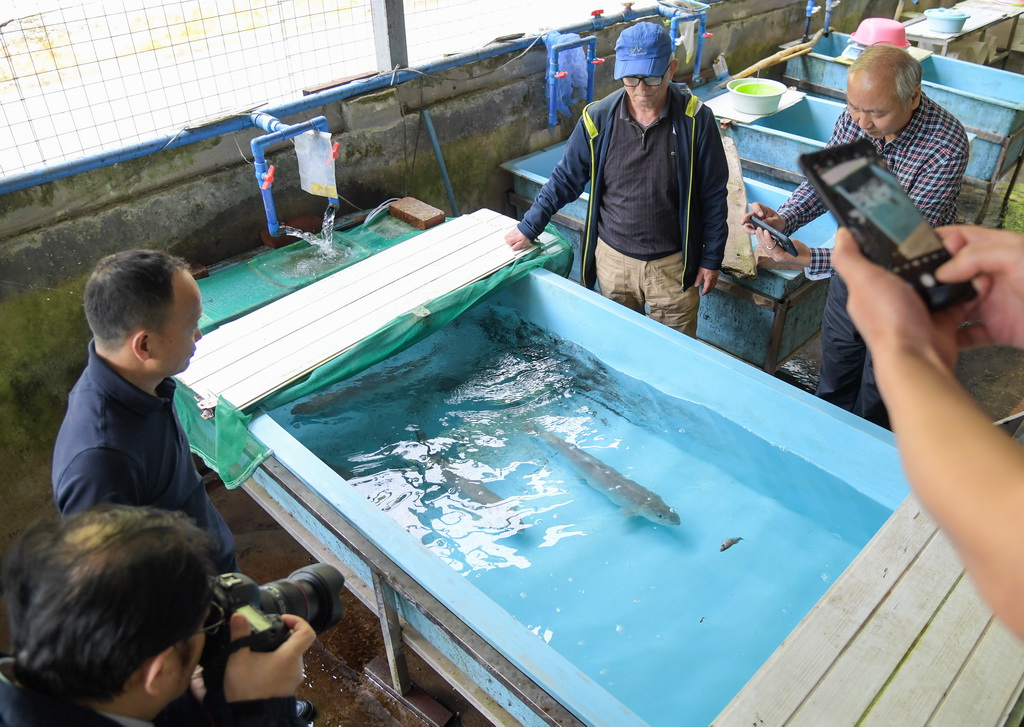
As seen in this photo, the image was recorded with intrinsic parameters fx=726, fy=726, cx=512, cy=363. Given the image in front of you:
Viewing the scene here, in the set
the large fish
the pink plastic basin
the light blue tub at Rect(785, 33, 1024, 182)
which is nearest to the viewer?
the large fish

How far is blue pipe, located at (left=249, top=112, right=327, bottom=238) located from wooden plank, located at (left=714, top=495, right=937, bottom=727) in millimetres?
2773

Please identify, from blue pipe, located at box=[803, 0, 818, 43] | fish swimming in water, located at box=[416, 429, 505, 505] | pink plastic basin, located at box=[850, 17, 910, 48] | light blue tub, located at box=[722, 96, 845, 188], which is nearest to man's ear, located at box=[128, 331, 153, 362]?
fish swimming in water, located at box=[416, 429, 505, 505]

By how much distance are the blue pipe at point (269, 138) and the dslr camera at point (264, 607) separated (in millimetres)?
2196

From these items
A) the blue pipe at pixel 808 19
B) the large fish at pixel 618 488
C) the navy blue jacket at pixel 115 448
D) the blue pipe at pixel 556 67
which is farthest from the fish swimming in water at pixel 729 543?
the blue pipe at pixel 808 19

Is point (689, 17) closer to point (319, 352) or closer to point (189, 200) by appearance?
point (189, 200)

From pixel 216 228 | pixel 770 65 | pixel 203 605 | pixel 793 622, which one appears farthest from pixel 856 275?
pixel 770 65

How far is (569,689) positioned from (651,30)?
2.58m

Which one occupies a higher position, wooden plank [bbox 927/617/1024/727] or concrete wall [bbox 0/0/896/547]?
concrete wall [bbox 0/0/896/547]

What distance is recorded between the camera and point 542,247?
368cm

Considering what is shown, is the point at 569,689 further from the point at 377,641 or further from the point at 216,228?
the point at 216,228

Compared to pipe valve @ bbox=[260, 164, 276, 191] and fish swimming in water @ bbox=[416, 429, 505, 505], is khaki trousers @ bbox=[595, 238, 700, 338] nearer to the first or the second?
fish swimming in water @ bbox=[416, 429, 505, 505]

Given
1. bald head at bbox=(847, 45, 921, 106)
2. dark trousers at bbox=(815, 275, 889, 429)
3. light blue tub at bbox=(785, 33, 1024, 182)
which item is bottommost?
dark trousers at bbox=(815, 275, 889, 429)

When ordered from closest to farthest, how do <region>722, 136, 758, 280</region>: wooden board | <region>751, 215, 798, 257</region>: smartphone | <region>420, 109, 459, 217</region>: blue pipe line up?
<region>751, 215, 798, 257</region>: smartphone, <region>722, 136, 758, 280</region>: wooden board, <region>420, 109, 459, 217</region>: blue pipe

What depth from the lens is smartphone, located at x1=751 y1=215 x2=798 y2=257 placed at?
3184 mm
